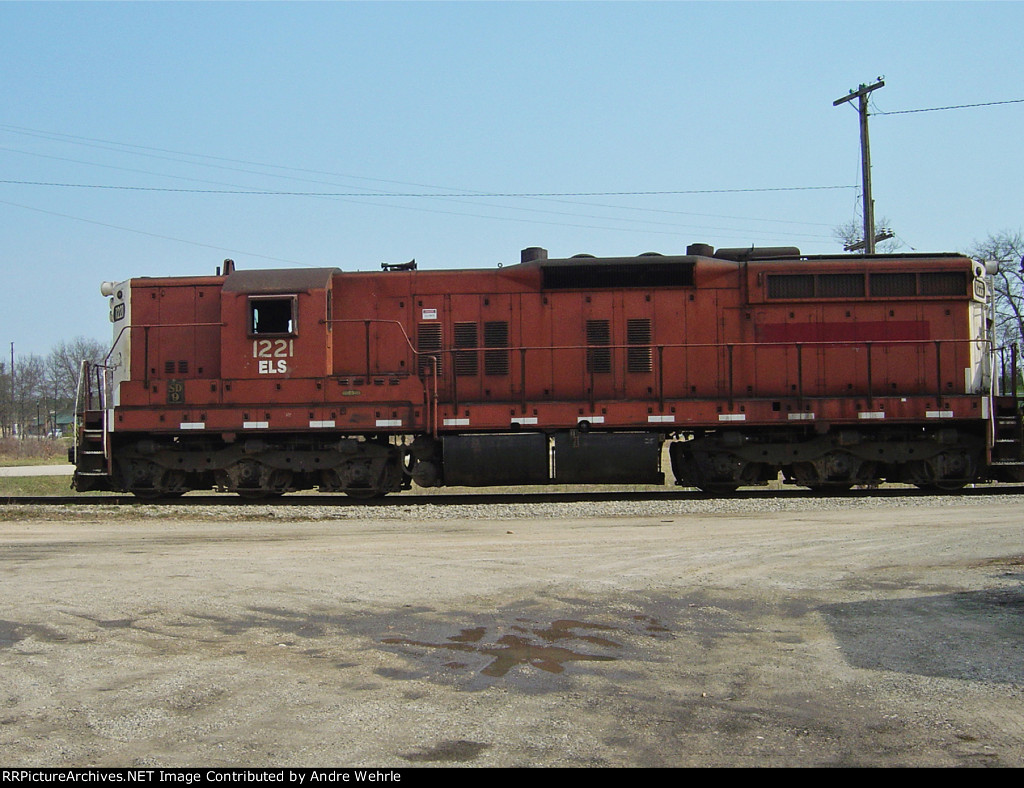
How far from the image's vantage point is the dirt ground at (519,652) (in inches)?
161

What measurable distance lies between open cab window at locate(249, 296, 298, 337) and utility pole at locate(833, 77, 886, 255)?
53.2 feet

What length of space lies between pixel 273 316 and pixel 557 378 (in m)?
4.86

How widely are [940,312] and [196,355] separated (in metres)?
12.6

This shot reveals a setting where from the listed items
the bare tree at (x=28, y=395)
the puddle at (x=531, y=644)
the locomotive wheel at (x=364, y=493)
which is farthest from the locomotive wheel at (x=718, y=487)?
the bare tree at (x=28, y=395)

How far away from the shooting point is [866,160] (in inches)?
994

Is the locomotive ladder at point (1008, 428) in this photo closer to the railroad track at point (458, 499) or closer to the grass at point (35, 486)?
the railroad track at point (458, 499)

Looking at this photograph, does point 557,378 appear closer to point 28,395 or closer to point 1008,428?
point 1008,428

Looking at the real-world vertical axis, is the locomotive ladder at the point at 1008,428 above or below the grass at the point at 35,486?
above

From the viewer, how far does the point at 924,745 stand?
405 cm

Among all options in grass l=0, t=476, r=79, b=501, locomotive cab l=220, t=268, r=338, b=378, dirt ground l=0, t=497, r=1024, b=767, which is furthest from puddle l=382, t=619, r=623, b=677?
grass l=0, t=476, r=79, b=501

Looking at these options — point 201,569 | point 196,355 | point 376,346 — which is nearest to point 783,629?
point 201,569

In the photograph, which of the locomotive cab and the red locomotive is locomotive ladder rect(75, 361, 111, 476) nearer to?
the red locomotive

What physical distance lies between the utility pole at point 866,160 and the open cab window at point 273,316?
16215 millimetres
